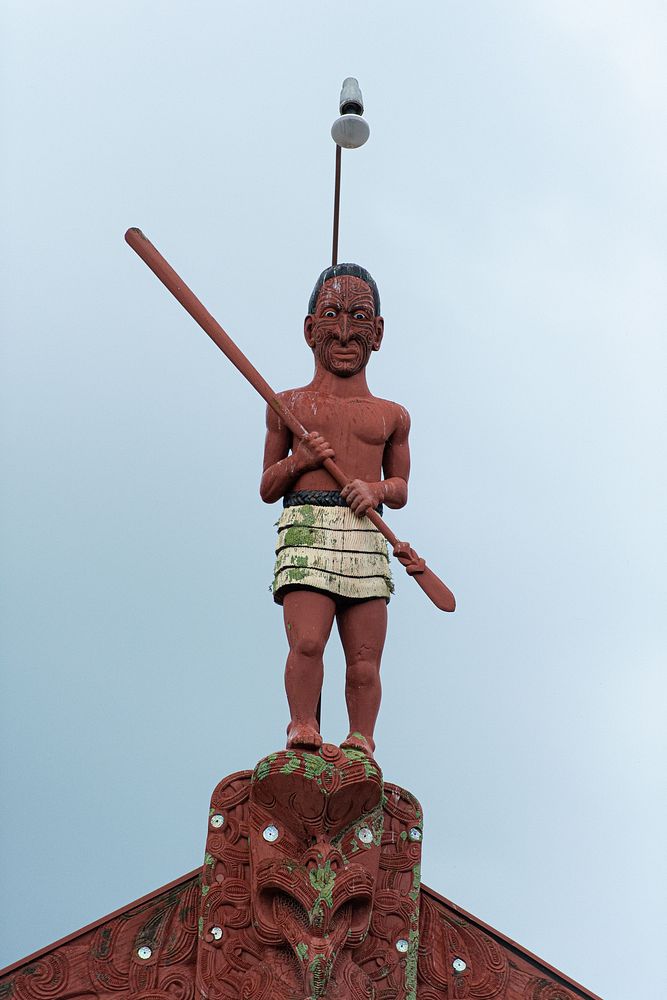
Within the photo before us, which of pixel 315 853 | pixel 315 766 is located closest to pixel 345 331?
pixel 315 766

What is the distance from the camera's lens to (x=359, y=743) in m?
7.43

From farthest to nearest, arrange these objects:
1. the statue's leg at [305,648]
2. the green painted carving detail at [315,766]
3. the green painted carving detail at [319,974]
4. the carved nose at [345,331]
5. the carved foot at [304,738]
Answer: the carved nose at [345,331]
the statue's leg at [305,648]
the carved foot at [304,738]
the green painted carving detail at [315,766]
the green painted carving detail at [319,974]

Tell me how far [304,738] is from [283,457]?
6.30ft

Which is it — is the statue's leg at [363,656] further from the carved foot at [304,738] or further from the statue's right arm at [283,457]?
the statue's right arm at [283,457]

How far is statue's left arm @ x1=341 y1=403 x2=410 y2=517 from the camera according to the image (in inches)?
308

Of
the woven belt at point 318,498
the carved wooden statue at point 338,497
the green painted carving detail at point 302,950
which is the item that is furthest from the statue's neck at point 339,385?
the green painted carving detail at point 302,950

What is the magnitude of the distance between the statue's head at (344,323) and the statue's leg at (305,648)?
1.47 meters

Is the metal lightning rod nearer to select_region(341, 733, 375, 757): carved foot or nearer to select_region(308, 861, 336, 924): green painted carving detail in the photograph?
select_region(341, 733, 375, 757): carved foot

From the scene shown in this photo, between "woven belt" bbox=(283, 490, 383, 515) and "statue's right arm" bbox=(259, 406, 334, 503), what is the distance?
0.10 meters

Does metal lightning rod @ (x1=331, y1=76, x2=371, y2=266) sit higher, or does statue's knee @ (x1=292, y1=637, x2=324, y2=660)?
metal lightning rod @ (x1=331, y1=76, x2=371, y2=266)

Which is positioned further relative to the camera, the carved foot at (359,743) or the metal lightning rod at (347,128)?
the metal lightning rod at (347,128)

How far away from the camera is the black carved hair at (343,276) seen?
8.38 metres

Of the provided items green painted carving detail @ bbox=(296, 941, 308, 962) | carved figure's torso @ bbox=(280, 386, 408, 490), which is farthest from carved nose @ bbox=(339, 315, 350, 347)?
green painted carving detail @ bbox=(296, 941, 308, 962)

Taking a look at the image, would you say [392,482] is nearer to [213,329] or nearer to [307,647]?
[307,647]
